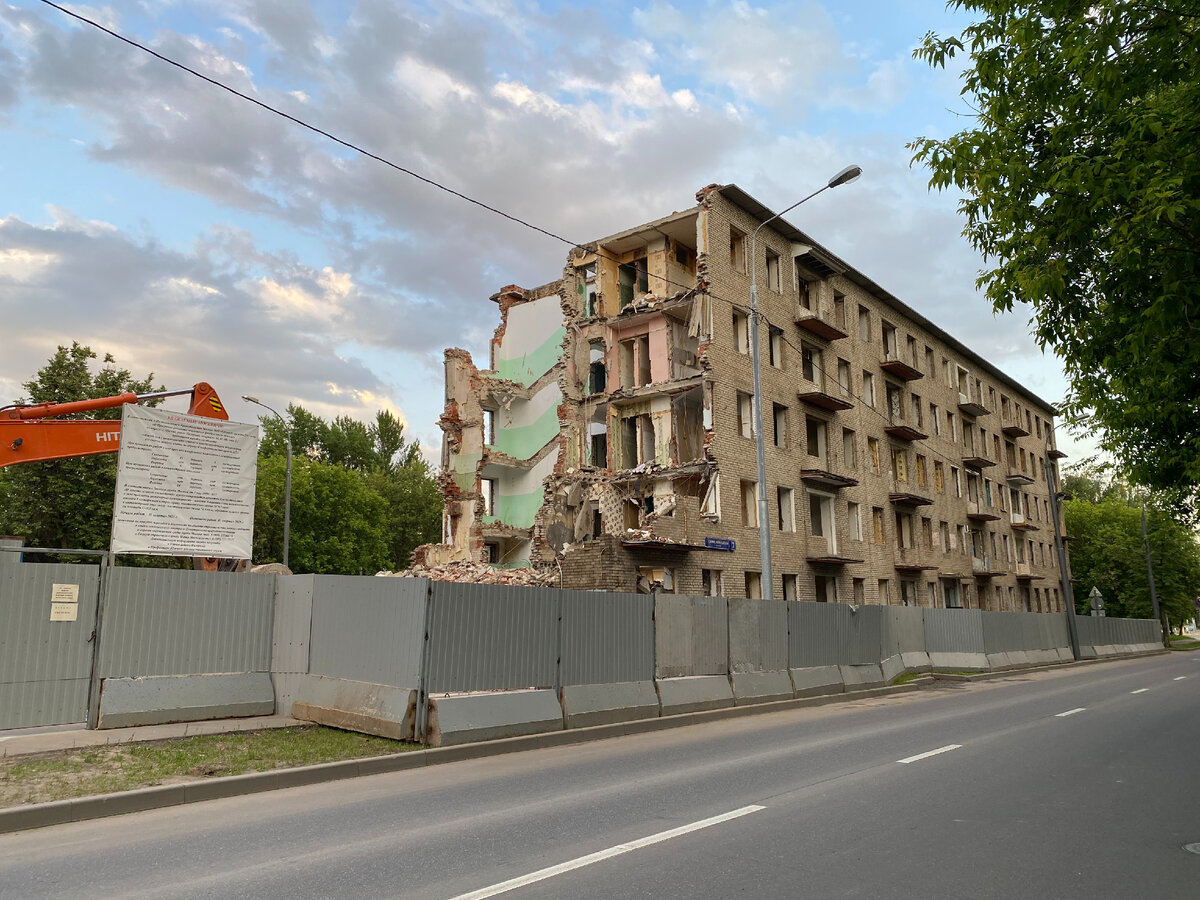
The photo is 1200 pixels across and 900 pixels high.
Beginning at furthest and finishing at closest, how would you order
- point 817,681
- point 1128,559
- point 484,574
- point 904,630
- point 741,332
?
point 1128,559, point 741,332, point 484,574, point 904,630, point 817,681

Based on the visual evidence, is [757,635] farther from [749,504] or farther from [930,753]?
[749,504]

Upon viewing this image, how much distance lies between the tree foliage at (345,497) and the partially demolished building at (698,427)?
40.1 feet

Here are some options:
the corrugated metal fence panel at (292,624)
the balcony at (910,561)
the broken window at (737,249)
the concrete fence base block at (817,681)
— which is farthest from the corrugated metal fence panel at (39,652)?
the balcony at (910,561)

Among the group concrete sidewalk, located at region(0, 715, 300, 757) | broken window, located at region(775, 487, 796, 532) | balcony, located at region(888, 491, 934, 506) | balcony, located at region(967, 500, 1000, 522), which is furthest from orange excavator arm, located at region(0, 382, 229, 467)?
balcony, located at region(967, 500, 1000, 522)

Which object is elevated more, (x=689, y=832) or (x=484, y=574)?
(x=484, y=574)

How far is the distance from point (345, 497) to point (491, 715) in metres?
42.8

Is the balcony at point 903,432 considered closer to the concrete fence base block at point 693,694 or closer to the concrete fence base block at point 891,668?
the concrete fence base block at point 891,668

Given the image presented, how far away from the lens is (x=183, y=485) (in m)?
12.5

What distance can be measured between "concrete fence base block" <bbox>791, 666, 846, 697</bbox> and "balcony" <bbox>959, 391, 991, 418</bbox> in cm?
3063

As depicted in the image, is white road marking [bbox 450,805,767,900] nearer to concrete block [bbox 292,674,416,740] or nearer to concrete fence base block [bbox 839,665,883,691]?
concrete block [bbox 292,674,416,740]

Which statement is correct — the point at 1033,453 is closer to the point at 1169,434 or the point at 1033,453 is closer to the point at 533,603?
the point at 1169,434

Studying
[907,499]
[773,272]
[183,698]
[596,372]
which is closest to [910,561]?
[907,499]

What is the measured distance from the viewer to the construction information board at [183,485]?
12.0 metres

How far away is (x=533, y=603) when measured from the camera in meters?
13.0
